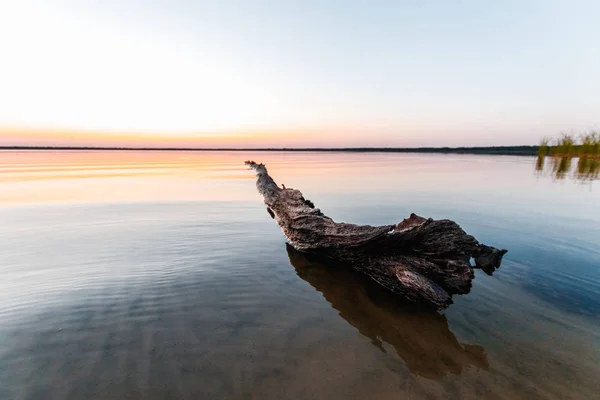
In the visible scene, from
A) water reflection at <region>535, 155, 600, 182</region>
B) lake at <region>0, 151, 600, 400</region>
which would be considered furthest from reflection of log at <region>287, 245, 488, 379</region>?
water reflection at <region>535, 155, 600, 182</region>

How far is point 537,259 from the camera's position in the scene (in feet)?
23.6

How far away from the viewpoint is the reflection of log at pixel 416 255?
4809 millimetres

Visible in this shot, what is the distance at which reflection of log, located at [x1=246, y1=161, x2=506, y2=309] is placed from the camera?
4.81 metres

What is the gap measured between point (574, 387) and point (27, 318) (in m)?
7.15

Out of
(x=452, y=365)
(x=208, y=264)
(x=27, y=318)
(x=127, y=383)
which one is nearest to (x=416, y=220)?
(x=452, y=365)

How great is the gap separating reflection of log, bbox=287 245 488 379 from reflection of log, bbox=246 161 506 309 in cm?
30

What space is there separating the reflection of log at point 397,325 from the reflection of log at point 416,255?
30 centimetres

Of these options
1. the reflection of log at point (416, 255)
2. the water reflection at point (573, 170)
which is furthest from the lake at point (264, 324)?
the water reflection at point (573, 170)

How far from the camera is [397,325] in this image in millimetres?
4488

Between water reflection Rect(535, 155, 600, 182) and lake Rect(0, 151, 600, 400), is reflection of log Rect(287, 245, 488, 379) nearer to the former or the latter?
lake Rect(0, 151, 600, 400)

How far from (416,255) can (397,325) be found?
1471mm

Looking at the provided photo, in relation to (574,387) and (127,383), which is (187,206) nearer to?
(127,383)

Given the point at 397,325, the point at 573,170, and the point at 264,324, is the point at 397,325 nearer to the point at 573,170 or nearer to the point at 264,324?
the point at 264,324

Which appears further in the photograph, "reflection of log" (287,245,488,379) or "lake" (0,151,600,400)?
"reflection of log" (287,245,488,379)
